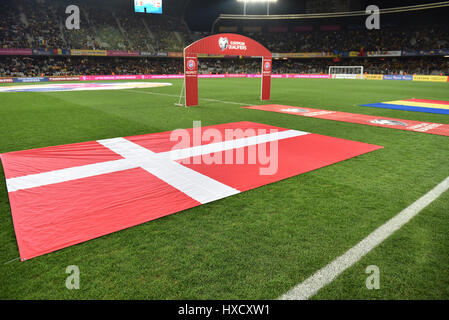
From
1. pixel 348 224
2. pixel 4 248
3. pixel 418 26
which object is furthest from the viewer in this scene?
pixel 418 26

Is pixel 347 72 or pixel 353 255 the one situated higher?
pixel 347 72

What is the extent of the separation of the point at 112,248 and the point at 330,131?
271 inches

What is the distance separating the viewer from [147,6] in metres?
48.7

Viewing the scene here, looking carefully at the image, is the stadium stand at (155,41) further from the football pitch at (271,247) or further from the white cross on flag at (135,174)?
the football pitch at (271,247)

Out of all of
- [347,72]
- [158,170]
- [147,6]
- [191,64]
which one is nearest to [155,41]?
[147,6]

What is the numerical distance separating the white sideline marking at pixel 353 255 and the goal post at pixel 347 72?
44.7 m

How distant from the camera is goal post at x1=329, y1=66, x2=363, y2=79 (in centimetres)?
4426

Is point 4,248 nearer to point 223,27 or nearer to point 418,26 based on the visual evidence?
point 418,26

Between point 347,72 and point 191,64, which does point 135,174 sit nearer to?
point 191,64

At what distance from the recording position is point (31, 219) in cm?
352

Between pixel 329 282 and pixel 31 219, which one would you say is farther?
pixel 31 219

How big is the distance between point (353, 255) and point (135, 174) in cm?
356

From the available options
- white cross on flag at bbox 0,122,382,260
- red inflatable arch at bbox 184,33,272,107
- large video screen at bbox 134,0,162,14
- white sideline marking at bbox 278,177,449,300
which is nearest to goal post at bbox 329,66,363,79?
large video screen at bbox 134,0,162,14

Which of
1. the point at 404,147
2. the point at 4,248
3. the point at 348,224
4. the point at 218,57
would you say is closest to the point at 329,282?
the point at 348,224
